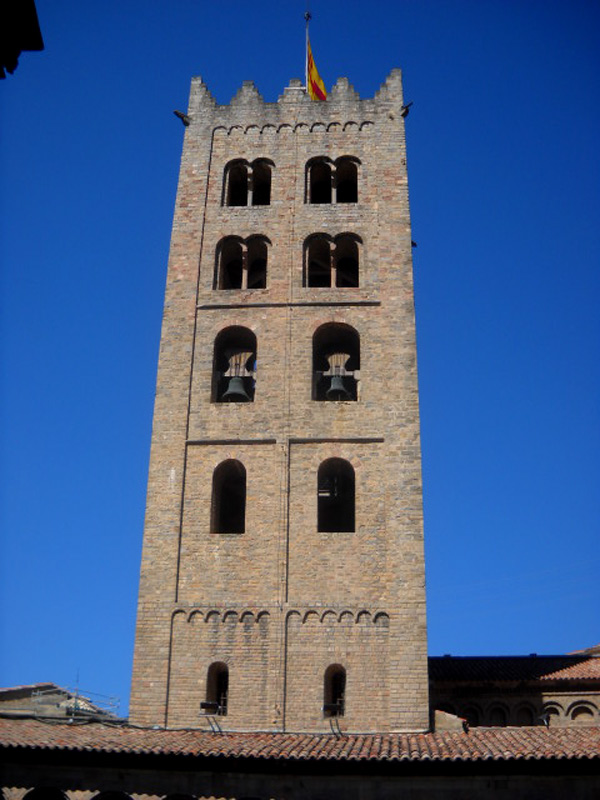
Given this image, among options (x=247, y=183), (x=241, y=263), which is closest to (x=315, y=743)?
(x=241, y=263)

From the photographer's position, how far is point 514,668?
72.8 feet

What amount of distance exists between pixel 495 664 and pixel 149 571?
8894 millimetres

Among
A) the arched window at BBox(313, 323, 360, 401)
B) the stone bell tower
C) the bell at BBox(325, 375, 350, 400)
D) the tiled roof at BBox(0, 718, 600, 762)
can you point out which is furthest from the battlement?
the tiled roof at BBox(0, 718, 600, 762)

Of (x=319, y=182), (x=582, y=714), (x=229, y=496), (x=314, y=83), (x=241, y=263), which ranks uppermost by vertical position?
(x=314, y=83)

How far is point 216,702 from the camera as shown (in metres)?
18.2

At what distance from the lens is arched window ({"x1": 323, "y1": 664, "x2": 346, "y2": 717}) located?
704 inches

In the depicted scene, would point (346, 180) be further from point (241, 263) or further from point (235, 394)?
point (235, 394)

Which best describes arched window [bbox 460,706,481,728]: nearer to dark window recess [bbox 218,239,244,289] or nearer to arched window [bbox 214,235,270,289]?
arched window [bbox 214,235,270,289]

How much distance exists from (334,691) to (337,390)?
6.44 m

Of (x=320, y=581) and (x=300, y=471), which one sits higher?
(x=300, y=471)

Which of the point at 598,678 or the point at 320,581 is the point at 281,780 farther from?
the point at 598,678

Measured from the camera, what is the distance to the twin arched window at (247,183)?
80.4 ft

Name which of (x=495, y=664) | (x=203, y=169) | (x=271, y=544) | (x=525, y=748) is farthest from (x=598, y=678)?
(x=203, y=169)

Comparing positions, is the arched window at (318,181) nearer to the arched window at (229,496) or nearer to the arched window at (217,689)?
the arched window at (229,496)
